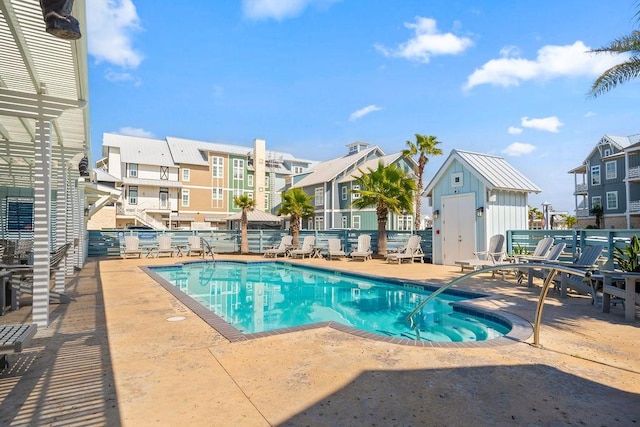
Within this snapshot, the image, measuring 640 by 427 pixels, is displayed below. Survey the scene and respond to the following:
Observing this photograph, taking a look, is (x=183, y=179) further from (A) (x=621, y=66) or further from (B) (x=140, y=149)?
(A) (x=621, y=66)

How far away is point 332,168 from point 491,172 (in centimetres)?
2153

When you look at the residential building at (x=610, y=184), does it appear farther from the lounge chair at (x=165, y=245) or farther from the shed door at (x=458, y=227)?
the lounge chair at (x=165, y=245)

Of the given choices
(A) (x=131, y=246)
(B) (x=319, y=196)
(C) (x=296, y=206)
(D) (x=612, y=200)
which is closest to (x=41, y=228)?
(A) (x=131, y=246)

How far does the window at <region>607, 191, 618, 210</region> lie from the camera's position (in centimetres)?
3228

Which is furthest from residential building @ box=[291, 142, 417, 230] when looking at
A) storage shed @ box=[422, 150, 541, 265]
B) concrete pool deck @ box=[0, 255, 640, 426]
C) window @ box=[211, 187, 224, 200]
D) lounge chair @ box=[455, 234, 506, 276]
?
concrete pool deck @ box=[0, 255, 640, 426]

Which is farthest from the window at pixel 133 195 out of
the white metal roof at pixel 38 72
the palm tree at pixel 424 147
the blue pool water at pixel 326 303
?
the white metal roof at pixel 38 72

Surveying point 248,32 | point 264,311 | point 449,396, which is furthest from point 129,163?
point 449,396

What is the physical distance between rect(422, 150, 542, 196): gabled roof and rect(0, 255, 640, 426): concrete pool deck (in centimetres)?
778

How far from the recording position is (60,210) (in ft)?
27.9

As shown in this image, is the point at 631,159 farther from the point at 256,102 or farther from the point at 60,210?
the point at 60,210

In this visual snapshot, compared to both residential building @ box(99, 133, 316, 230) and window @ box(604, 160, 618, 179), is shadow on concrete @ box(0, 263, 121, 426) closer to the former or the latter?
residential building @ box(99, 133, 316, 230)

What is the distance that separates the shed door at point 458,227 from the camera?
13.0 meters

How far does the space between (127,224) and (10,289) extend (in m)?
31.8

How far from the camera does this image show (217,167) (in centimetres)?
4106
